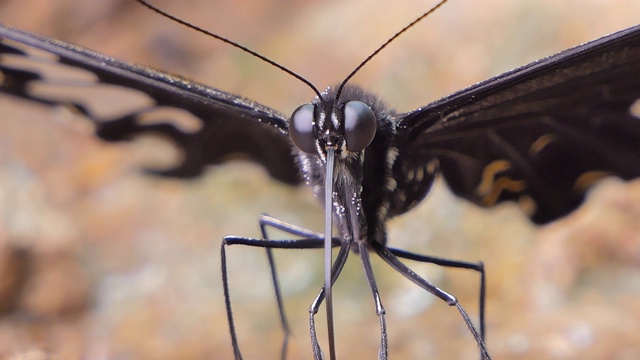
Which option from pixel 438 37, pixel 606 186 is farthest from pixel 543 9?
pixel 606 186

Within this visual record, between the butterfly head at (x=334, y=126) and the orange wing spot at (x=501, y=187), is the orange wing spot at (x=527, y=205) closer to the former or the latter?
the orange wing spot at (x=501, y=187)

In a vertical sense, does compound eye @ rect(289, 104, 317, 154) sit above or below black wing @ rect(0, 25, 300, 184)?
below

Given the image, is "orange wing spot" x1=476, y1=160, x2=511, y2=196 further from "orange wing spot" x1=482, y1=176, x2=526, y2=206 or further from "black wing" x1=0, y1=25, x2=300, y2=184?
"black wing" x1=0, y1=25, x2=300, y2=184

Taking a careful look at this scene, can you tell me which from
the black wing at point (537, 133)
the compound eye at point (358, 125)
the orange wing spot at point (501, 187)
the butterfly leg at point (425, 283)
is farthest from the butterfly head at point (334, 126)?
the orange wing spot at point (501, 187)

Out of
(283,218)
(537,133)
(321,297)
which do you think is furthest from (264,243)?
(283,218)

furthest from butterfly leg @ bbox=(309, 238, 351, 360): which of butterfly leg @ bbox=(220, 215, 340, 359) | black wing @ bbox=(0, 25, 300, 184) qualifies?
black wing @ bbox=(0, 25, 300, 184)
